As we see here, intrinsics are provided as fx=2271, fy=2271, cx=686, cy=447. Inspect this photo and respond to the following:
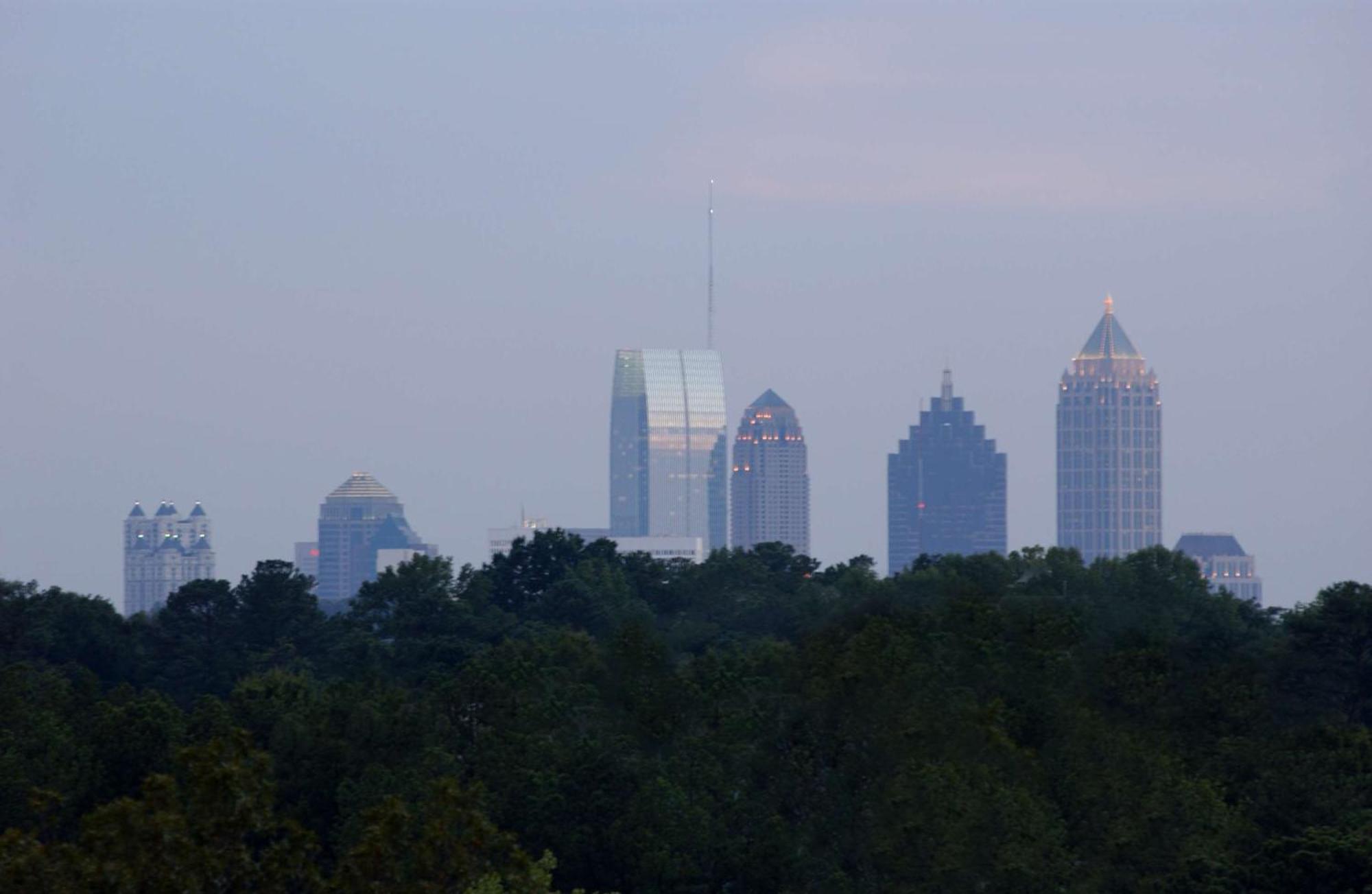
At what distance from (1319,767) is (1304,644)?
17.0 metres

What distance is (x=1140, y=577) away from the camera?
112062 mm

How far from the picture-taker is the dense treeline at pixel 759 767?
117ft

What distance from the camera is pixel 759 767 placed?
195ft

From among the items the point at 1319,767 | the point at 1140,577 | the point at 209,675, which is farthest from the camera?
the point at 1140,577

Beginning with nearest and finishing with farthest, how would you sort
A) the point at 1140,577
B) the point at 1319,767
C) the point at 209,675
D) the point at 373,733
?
the point at 1319,767
the point at 373,733
the point at 209,675
the point at 1140,577

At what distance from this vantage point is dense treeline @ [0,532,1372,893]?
35.7 meters

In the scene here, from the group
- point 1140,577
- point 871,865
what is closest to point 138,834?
point 871,865

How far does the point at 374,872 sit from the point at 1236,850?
2224 cm

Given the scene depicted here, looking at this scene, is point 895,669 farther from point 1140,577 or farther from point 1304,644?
point 1140,577

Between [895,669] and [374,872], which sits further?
[895,669]

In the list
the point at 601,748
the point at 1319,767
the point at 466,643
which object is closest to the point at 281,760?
the point at 601,748

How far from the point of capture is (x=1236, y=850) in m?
48.8

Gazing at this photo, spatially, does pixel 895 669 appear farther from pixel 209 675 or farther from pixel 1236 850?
pixel 209 675

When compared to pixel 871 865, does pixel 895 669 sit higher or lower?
higher
